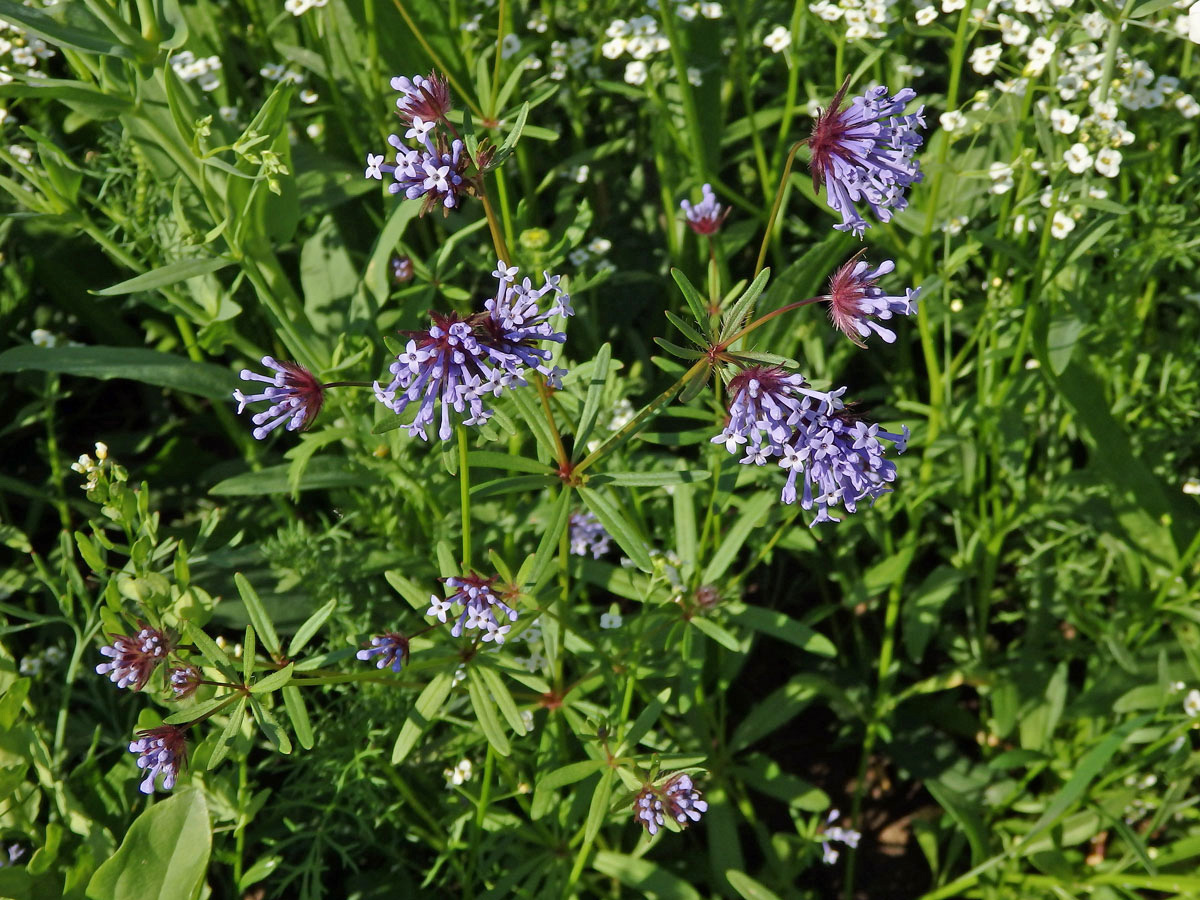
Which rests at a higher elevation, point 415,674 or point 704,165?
point 704,165

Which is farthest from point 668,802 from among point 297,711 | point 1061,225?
point 1061,225

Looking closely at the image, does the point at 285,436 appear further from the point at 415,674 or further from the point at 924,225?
the point at 924,225

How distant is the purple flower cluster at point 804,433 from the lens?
5.81ft

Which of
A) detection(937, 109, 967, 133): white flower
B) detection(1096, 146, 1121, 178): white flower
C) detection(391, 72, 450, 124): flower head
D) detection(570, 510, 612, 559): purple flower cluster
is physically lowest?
detection(570, 510, 612, 559): purple flower cluster

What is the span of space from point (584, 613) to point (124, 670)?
58.3 inches

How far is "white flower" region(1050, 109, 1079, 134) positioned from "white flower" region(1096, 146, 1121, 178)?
97 millimetres

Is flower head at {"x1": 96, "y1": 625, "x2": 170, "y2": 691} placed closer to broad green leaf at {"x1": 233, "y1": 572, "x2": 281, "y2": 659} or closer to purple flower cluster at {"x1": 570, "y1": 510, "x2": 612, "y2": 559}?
broad green leaf at {"x1": 233, "y1": 572, "x2": 281, "y2": 659}

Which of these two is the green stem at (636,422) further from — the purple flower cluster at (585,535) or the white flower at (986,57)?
the white flower at (986,57)

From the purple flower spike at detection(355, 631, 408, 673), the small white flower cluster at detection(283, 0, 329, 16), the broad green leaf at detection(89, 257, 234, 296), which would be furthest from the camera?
the small white flower cluster at detection(283, 0, 329, 16)

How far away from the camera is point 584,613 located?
10.7 feet

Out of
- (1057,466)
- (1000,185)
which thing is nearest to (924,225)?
(1000,185)

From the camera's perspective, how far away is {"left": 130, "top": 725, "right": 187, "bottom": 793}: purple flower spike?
2002 millimetres

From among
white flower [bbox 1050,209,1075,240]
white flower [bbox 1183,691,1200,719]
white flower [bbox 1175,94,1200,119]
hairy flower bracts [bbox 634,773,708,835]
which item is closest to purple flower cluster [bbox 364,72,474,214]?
hairy flower bracts [bbox 634,773,708,835]

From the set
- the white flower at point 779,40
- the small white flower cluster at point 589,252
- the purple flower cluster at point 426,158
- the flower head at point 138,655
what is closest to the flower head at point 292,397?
the purple flower cluster at point 426,158
